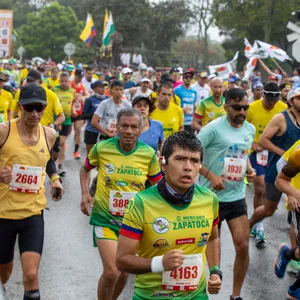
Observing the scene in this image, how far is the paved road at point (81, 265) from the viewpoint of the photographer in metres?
6.48

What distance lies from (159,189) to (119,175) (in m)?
1.84

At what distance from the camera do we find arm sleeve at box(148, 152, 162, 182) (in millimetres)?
5660

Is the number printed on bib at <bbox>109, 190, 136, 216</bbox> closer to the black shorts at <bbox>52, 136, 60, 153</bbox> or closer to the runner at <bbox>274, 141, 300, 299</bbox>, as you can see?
the runner at <bbox>274, 141, 300, 299</bbox>

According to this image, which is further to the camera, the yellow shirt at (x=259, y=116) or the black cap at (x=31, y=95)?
the yellow shirt at (x=259, y=116)

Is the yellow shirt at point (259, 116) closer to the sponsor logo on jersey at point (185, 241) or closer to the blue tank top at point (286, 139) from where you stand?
the blue tank top at point (286, 139)

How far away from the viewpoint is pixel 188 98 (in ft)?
43.5

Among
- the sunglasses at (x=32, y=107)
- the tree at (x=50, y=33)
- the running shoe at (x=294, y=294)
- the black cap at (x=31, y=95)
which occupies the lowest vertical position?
the tree at (x=50, y=33)

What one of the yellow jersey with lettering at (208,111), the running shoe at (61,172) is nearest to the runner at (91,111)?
the running shoe at (61,172)

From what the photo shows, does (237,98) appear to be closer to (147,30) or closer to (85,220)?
(85,220)

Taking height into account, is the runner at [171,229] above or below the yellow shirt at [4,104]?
above

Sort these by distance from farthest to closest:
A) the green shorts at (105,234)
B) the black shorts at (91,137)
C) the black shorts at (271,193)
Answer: the black shorts at (91,137) < the black shorts at (271,193) < the green shorts at (105,234)

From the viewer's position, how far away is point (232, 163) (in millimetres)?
6078

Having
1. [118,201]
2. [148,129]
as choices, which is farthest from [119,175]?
[148,129]

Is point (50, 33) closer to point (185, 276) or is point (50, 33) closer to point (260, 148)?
point (260, 148)
